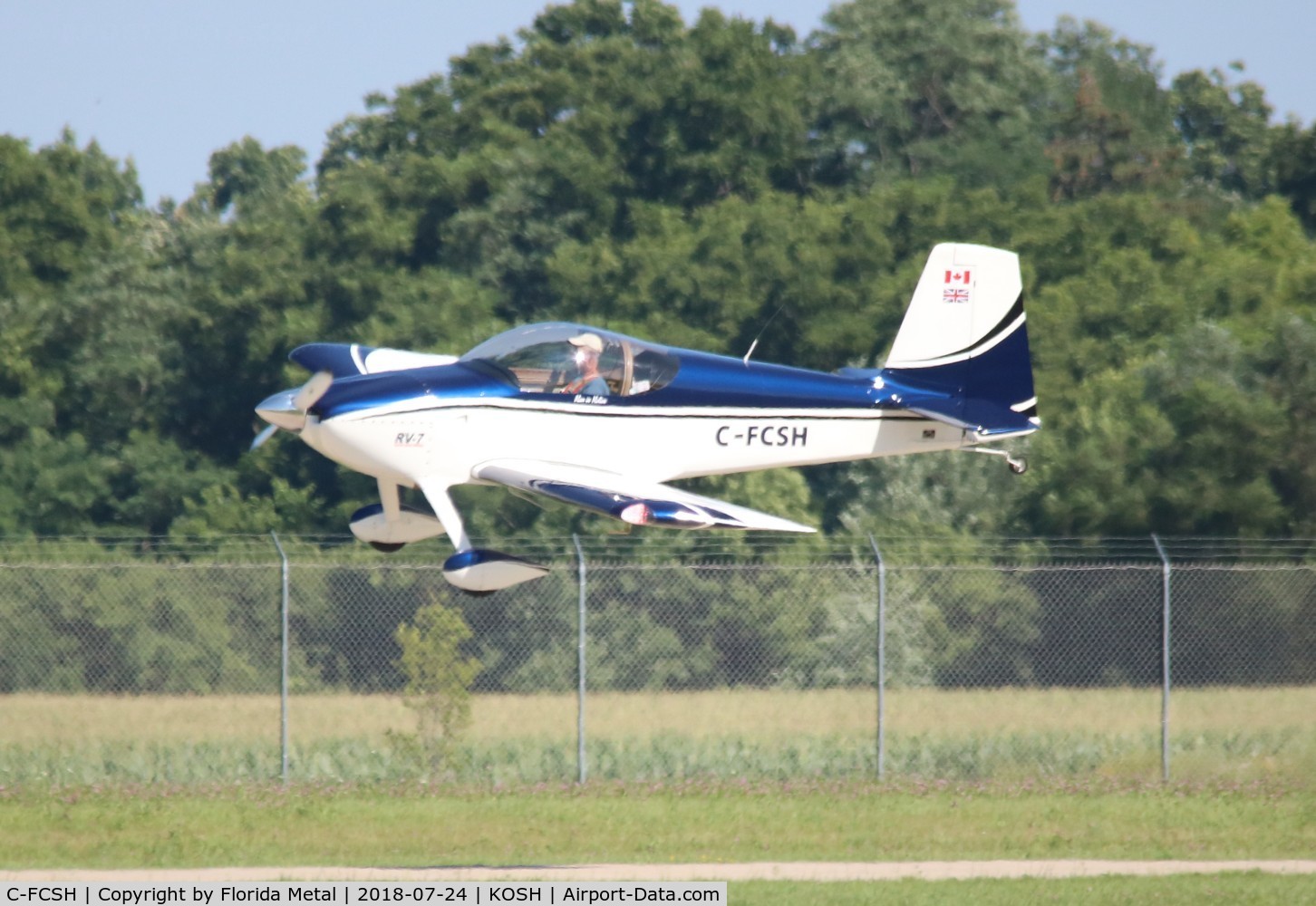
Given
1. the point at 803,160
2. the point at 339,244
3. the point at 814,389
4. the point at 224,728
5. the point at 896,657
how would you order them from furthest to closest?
the point at 803,160, the point at 339,244, the point at 896,657, the point at 224,728, the point at 814,389

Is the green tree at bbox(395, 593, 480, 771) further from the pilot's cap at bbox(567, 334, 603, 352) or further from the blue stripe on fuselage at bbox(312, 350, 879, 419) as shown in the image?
the pilot's cap at bbox(567, 334, 603, 352)

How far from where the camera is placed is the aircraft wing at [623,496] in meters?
11.0

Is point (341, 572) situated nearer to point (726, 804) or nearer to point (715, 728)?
point (715, 728)

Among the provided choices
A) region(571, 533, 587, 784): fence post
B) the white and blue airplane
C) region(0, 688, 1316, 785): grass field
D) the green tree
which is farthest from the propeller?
region(0, 688, 1316, 785): grass field

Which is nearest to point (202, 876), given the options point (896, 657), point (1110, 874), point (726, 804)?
point (726, 804)

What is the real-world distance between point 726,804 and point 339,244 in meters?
27.3

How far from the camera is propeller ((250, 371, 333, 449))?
12.0 m

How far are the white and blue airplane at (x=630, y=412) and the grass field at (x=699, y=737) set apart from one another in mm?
5631

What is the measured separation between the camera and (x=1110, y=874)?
1371 centimetres

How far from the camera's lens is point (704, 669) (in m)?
22.0

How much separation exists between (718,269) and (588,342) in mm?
25962

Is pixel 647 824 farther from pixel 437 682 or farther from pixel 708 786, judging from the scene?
pixel 437 682

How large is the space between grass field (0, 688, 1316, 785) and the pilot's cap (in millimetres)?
6442

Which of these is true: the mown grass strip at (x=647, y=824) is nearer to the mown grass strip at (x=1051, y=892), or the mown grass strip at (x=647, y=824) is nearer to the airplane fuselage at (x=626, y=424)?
the mown grass strip at (x=1051, y=892)
